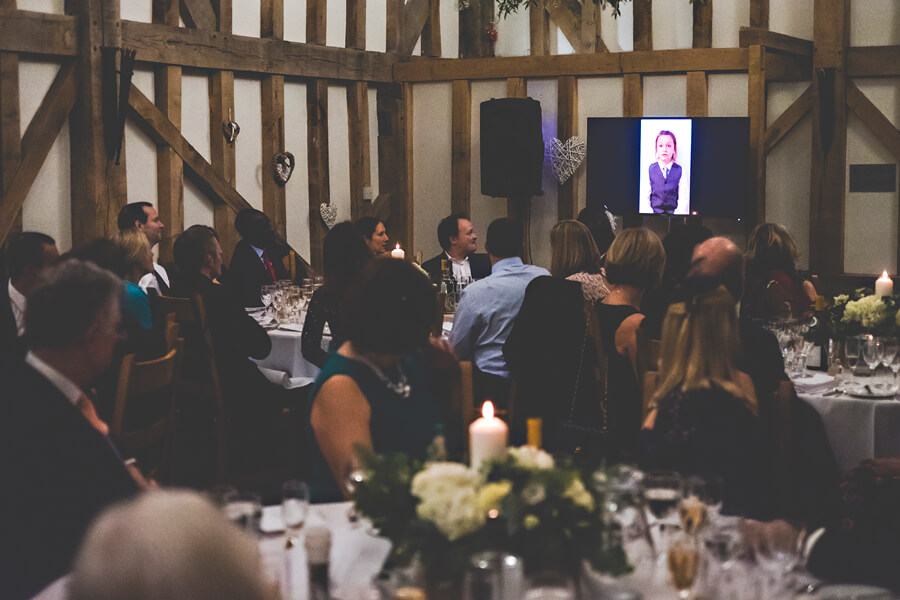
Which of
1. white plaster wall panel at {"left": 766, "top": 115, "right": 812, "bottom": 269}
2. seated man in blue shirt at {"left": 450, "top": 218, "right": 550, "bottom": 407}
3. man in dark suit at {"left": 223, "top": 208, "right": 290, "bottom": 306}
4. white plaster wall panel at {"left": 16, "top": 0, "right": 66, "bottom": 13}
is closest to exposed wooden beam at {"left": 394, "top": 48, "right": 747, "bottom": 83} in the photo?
white plaster wall panel at {"left": 766, "top": 115, "right": 812, "bottom": 269}

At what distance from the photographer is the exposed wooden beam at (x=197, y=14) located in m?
8.72

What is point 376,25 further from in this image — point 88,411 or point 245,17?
point 88,411

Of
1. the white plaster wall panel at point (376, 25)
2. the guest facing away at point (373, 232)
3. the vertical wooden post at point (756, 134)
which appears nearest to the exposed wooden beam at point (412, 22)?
the white plaster wall panel at point (376, 25)

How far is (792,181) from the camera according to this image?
1023cm

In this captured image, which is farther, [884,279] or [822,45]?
[822,45]

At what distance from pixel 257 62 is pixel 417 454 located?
6996 millimetres

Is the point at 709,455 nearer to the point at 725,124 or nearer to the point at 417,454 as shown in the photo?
the point at 417,454

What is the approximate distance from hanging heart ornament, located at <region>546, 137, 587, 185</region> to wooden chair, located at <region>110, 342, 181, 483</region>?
6251 mm

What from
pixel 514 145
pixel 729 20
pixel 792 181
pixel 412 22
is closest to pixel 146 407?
pixel 514 145

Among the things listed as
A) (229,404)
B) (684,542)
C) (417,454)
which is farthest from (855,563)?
(229,404)

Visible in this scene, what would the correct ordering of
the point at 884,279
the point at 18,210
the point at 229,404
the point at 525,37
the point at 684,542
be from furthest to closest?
the point at 525,37 < the point at 18,210 < the point at 229,404 < the point at 884,279 < the point at 684,542

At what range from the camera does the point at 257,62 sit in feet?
30.7

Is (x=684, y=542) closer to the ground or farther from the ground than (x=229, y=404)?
farther from the ground

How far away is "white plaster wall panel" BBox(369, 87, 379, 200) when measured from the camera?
10.9m
